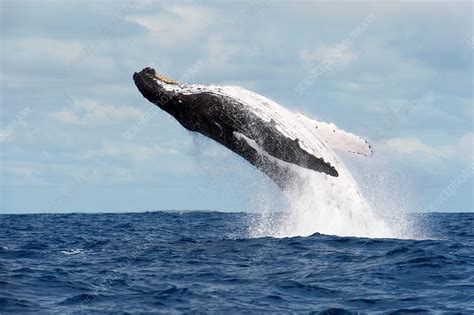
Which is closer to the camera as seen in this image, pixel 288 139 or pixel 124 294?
Answer: pixel 124 294

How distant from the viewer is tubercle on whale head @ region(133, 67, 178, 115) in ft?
54.9

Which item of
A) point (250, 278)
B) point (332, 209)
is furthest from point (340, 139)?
point (250, 278)

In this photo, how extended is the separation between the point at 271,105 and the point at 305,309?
7.31 meters

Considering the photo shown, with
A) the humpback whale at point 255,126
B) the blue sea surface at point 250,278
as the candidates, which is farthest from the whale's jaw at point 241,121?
the blue sea surface at point 250,278

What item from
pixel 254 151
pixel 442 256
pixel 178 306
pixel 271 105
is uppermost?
pixel 271 105

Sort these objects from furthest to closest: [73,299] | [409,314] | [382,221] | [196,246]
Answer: [382,221] < [196,246] < [73,299] < [409,314]

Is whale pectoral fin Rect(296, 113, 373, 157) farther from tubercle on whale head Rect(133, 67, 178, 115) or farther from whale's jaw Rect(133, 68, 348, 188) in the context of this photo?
tubercle on whale head Rect(133, 67, 178, 115)

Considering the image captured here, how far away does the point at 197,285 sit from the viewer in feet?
39.8

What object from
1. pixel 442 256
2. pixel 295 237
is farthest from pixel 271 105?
pixel 442 256

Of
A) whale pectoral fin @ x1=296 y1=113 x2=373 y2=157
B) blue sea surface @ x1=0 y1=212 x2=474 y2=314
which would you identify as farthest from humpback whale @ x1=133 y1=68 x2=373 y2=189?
blue sea surface @ x1=0 y1=212 x2=474 y2=314

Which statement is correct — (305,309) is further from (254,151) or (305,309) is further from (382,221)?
(382,221)

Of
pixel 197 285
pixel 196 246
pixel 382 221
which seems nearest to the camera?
pixel 197 285

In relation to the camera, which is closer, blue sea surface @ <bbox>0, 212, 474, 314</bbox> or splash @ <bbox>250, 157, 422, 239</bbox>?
blue sea surface @ <bbox>0, 212, 474, 314</bbox>

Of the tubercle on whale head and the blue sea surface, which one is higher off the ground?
the tubercle on whale head
